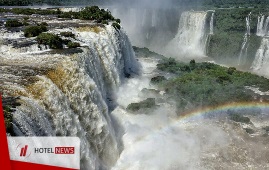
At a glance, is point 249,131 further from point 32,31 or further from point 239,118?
point 32,31

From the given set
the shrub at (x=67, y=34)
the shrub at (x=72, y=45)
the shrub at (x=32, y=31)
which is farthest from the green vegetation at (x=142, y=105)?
the shrub at (x=32, y=31)

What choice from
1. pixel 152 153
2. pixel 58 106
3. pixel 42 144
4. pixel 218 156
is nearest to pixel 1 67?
pixel 58 106

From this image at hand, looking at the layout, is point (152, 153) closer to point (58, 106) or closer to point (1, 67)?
point (58, 106)

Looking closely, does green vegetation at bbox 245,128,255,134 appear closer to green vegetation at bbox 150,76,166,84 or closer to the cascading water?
green vegetation at bbox 150,76,166,84

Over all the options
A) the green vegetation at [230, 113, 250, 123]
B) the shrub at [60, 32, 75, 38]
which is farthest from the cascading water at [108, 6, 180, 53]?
the shrub at [60, 32, 75, 38]

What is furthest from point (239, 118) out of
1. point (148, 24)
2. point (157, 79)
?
point (148, 24)

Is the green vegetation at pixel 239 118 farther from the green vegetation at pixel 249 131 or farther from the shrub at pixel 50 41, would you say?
the shrub at pixel 50 41
